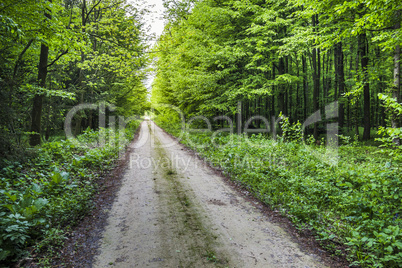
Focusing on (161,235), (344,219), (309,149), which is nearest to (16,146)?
(161,235)

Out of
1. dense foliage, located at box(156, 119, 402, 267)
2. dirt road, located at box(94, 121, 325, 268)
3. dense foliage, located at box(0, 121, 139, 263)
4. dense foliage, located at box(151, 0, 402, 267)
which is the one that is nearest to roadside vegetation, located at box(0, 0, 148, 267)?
dense foliage, located at box(0, 121, 139, 263)

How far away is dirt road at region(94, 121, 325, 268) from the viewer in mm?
3713

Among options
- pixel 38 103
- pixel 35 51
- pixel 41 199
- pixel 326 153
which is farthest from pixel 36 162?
pixel 326 153

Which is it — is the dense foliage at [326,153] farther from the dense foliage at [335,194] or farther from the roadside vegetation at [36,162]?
the roadside vegetation at [36,162]

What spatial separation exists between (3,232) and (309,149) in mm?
9785

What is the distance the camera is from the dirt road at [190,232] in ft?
12.2

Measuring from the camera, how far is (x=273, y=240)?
4363mm

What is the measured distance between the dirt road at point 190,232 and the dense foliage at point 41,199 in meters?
0.98

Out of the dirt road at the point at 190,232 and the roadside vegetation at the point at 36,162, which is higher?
the roadside vegetation at the point at 36,162

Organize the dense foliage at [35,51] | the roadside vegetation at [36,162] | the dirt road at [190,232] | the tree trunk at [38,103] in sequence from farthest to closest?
the tree trunk at [38,103], the dense foliage at [35,51], the roadside vegetation at [36,162], the dirt road at [190,232]

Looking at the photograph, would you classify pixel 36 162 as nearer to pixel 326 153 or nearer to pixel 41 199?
pixel 41 199

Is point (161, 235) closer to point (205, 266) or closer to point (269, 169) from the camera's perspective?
point (205, 266)

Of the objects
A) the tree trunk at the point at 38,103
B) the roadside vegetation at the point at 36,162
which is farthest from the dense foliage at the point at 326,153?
the tree trunk at the point at 38,103

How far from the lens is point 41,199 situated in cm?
429
